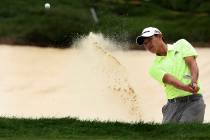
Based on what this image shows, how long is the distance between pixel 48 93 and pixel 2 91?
2.24 ft

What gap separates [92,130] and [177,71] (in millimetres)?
795

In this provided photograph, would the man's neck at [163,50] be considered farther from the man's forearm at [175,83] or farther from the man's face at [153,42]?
the man's forearm at [175,83]

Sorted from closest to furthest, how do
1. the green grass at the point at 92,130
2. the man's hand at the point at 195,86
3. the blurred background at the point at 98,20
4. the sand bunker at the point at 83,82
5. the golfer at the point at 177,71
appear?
1. the green grass at the point at 92,130
2. the man's hand at the point at 195,86
3. the golfer at the point at 177,71
4. the sand bunker at the point at 83,82
5. the blurred background at the point at 98,20

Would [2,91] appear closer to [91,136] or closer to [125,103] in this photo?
[125,103]

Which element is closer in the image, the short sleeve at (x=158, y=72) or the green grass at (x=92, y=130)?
the green grass at (x=92, y=130)

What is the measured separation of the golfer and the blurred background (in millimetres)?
7052

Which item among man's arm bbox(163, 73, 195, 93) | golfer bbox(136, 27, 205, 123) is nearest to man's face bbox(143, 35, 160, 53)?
golfer bbox(136, 27, 205, 123)

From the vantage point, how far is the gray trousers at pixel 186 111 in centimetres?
615

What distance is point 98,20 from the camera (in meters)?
14.3

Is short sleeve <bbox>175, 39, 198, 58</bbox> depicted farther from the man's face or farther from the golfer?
the man's face

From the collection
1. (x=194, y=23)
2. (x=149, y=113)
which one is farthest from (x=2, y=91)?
(x=194, y=23)

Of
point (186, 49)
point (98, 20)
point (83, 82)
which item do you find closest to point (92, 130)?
point (186, 49)

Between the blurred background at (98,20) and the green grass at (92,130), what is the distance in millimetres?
7231

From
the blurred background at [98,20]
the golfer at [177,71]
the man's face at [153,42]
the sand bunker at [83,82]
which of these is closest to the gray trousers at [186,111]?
the golfer at [177,71]
